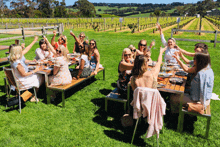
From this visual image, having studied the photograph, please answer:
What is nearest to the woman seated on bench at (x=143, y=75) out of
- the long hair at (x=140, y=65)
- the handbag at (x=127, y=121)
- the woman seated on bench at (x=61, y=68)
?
the long hair at (x=140, y=65)

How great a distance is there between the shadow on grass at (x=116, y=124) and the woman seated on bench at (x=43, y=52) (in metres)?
2.30

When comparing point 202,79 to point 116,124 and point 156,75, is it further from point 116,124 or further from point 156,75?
point 116,124

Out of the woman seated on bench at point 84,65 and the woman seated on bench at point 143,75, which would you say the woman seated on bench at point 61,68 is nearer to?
the woman seated on bench at point 84,65

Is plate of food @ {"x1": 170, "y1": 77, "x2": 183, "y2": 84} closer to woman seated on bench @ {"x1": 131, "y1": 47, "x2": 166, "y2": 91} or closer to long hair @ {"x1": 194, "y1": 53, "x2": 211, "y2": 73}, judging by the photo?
long hair @ {"x1": 194, "y1": 53, "x2": 211, "y2": 73}

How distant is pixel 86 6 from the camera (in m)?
86.8

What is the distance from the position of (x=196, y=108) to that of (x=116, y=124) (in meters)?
1.54

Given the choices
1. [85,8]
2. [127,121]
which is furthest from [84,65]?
[85,8]

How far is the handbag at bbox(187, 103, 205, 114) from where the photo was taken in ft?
10.8

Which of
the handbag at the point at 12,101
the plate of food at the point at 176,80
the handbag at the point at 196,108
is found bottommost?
the handbag at the point at 12,101

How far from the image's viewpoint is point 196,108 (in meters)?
3.30

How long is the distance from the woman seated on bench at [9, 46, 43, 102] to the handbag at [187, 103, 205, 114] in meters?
3.36

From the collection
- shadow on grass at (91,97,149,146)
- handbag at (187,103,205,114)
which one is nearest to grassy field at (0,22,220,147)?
shadow on grass at (91,97,149,146)

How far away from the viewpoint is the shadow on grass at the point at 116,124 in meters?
3.46

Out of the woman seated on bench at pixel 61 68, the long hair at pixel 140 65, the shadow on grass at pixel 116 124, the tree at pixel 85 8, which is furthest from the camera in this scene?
the tree at pixel 85 8
